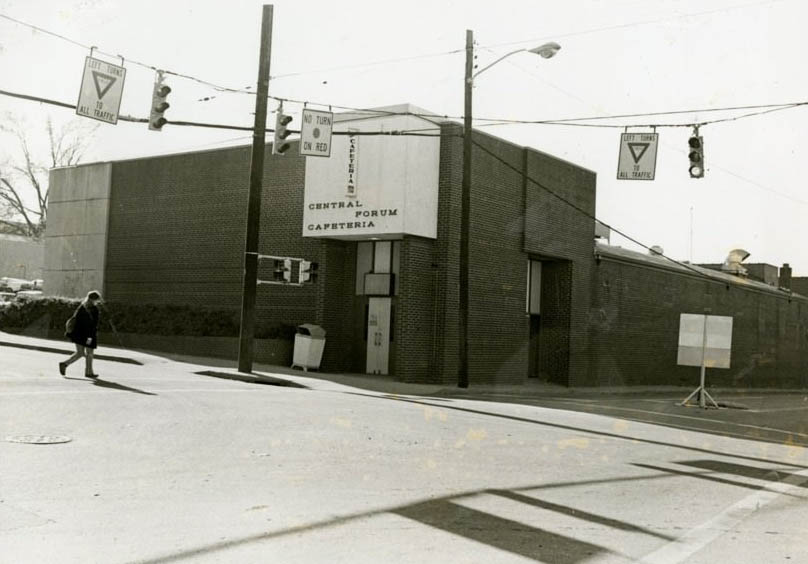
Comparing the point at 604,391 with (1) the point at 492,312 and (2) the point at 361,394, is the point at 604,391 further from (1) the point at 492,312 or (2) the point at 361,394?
(2) the point at 361,394

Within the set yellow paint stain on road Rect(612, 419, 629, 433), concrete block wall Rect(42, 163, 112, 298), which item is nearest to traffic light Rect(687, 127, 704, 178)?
yellow paint stain on road Rect(612, 419, 629, 433)

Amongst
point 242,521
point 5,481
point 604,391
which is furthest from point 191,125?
point 604,391

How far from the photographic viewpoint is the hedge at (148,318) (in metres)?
26.7

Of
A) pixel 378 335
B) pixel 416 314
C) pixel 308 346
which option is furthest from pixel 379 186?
pixel 308 346

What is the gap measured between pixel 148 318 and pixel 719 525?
2432 cm

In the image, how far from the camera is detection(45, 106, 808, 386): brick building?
25531 mm

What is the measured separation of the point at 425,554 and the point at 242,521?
161cm

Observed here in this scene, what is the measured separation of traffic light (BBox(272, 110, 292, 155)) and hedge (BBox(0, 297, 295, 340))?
8.34 metres

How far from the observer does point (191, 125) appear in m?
19.0

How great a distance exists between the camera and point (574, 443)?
12625mm

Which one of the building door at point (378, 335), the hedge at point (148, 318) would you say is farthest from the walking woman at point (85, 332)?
the building door at point (378, 335)

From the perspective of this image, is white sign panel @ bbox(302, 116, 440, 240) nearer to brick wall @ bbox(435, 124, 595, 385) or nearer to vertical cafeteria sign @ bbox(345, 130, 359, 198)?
vertical cafeteria sign @ bbox(345, 130, 359, 198)

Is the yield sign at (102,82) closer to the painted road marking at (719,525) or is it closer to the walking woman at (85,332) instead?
the walking woman at (85,332)

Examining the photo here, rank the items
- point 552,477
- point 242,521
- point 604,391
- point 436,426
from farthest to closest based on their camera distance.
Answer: point 604,391
point 436,426
point 552,477
point 242,521
